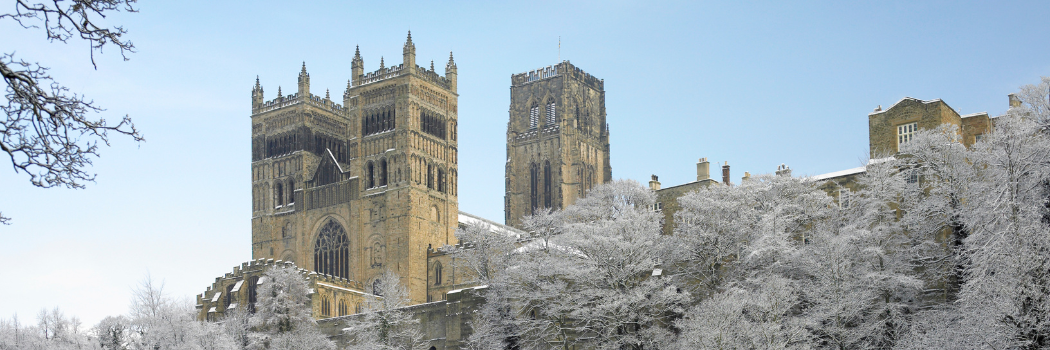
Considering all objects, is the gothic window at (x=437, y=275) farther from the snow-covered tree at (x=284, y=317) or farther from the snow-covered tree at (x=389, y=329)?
the snow-covered tree at (x=389, y=329)

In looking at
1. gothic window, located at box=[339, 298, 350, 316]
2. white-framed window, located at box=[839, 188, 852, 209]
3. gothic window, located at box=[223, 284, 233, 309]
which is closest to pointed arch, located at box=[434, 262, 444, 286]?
gothic window, located at box=[339, 298, 350, 316]

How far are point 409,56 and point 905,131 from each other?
4197 cm

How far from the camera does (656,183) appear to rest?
210 feet

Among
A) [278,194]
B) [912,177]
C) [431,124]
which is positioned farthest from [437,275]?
[912,177]

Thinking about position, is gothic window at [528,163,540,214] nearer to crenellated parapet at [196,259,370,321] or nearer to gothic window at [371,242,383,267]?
gothic window at [371,242,383,267]

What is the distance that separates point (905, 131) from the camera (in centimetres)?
4944

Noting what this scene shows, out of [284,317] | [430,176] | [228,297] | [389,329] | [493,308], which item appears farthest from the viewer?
[430,176]

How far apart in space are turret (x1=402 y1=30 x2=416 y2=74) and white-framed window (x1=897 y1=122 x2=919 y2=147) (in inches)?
1621

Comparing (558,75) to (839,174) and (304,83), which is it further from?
(839,174)

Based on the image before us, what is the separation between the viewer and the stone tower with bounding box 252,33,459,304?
254 ft

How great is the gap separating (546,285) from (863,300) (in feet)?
49.0

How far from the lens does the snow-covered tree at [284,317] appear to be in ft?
191

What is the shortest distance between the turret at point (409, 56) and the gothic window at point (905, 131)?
135 ft

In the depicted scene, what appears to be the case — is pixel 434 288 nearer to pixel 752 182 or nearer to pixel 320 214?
pixel 320 214
